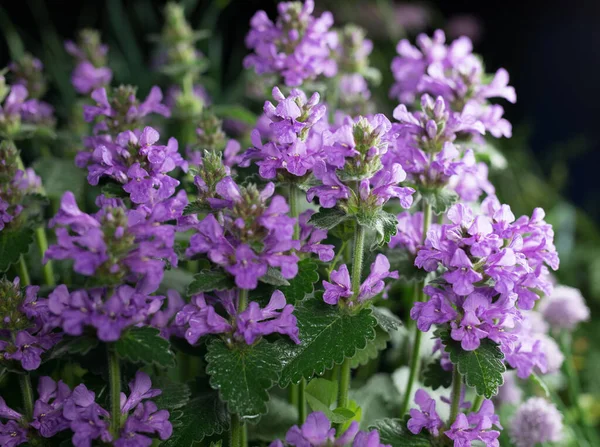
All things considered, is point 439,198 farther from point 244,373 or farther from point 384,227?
point 244,373

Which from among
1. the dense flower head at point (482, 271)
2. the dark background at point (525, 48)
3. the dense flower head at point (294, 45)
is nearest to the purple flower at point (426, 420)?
the dense flower head at point (482, 271)

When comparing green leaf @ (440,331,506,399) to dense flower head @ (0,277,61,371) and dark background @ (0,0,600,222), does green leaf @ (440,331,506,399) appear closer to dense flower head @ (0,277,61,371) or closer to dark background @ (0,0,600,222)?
dense flower head @ (0,277,61,371)

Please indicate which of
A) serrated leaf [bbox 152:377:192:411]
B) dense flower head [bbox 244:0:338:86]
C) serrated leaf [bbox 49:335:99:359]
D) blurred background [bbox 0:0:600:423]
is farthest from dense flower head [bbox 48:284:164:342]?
blurred background [bbox 0:0:600:423]

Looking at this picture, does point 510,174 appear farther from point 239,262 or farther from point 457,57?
point 239,262

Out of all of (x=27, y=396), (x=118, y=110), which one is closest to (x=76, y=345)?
(x=27, y=396)

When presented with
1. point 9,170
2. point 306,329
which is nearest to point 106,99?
point 9,170

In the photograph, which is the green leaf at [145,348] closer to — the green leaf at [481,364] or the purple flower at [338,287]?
the purple flower at [338,287]

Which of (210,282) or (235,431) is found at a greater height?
(210,282)
